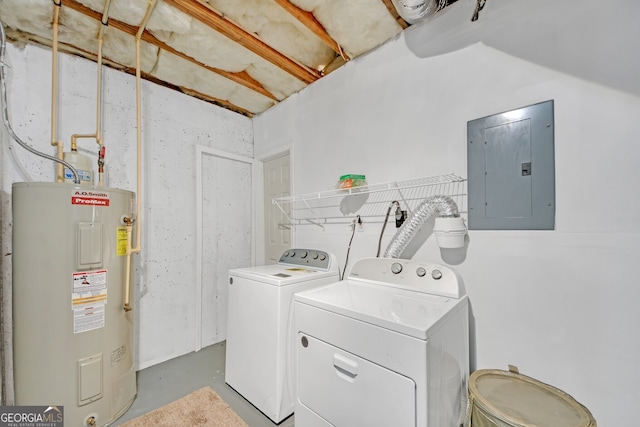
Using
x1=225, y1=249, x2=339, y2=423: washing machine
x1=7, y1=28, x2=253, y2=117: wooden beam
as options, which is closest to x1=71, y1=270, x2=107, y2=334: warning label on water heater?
x1=225, y1=249, x2=339, y2=423: washing machine

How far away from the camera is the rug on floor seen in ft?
5.17

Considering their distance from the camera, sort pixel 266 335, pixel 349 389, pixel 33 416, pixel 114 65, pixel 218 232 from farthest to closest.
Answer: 1. pixel 218 232
2. pixel 114 65
3. pixel 266 335
4. pixel 33 416
5. pixel 349 389

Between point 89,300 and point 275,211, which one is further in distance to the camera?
point 275,211

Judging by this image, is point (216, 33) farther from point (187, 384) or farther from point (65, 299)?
point (187, 384)

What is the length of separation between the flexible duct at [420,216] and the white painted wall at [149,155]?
187 cm

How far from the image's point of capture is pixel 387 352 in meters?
1.00

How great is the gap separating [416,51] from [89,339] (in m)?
2.68

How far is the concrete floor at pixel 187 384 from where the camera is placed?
5.46 feet

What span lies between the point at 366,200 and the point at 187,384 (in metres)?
1.97

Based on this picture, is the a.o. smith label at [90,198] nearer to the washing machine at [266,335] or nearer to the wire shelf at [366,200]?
the washing machine at [266,335]

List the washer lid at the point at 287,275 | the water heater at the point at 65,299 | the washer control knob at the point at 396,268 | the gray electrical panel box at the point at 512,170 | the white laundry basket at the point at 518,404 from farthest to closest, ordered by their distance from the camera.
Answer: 1. the washer lid at the point at 287,275
2. the washer control knob at the point at 396,268
3. the water heater at the point at 65,299
4. the gray electrical panel box at the point at 512,170
5. the white laundry basket at the point at 518,404

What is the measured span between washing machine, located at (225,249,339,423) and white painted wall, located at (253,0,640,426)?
2.57ft

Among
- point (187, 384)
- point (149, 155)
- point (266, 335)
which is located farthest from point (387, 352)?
point (149, 155)

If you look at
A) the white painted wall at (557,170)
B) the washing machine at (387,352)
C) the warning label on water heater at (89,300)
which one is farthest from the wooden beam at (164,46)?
the washing machine at (387,352)
